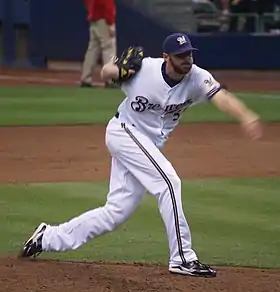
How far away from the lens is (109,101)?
17.2 m

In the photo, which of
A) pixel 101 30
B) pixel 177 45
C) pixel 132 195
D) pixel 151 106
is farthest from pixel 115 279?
pixel 101 30

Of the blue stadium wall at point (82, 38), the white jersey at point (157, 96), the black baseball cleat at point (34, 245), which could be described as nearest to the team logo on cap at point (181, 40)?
the white jersey at point (157, 96)

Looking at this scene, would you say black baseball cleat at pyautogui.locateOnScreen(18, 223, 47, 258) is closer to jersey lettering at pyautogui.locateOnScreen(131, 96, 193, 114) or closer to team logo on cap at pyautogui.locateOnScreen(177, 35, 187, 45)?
jersey lettering at pyautogui.locateOnScreen(131, 96, 193, 114)

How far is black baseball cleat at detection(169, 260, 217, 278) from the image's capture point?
649 cm

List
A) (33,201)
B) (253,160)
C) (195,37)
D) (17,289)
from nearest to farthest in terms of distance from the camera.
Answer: (17,289)
(33,201)
(253,160)
(195,37)

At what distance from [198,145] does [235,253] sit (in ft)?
17.5

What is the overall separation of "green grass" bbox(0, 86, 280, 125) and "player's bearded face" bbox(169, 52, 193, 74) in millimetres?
8220

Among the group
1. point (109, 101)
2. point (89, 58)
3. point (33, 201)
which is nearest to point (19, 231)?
point (33, 201)

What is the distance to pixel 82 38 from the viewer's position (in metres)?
24.7

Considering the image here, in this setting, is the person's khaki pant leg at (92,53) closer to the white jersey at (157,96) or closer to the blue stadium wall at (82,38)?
the blue stadium wall at (82,38)

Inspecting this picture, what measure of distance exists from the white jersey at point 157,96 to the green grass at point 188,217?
3.57ft

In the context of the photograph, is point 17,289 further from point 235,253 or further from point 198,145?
point 198,145

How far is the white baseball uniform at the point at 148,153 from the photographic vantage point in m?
6.48

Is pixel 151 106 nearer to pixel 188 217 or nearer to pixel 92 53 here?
pixel 188 217
